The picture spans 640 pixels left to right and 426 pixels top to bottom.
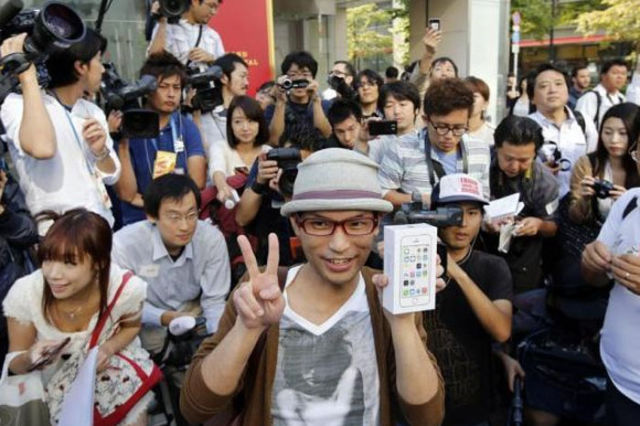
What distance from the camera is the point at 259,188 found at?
10.8 feet

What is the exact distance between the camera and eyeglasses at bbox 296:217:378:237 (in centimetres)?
156

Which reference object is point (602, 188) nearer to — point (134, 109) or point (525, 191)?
point (525, 191)

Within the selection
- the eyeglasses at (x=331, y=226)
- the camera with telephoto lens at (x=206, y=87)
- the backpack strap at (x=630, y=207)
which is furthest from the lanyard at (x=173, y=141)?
the backpack strap at (x=630, y=207)

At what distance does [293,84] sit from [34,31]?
219 centimetres

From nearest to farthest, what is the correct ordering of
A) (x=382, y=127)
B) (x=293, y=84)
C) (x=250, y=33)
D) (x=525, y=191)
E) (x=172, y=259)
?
(x=172, y=259), (x=525, y=191), (x=382, y=127), (x=293, y=84), (x=250, y=33)

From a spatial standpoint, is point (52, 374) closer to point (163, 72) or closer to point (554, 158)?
point (163, 72)

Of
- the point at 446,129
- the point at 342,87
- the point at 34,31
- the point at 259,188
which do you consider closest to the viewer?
the point at 34,31

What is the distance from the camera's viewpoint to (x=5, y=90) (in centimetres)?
259

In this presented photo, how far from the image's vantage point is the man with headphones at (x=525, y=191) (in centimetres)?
327

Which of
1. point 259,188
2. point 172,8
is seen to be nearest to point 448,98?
point 259,188

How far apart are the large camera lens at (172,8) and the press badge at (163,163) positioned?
4.29ft

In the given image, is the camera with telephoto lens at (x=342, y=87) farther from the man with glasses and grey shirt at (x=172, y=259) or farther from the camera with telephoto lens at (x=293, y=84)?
the man with glasses and grey shirt at (x=172, y=259)

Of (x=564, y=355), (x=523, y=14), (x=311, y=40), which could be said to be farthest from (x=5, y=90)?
(x=523, y=14)

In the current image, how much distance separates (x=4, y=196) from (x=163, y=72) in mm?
1464
